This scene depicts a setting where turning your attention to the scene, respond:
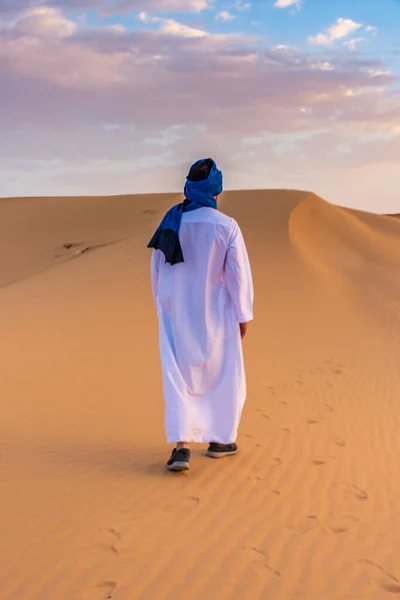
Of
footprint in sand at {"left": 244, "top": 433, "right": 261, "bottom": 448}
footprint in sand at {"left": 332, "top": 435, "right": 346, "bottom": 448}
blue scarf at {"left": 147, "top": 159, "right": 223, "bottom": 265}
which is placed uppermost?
blue scarf at {"left": 147, "top": 159, "right": 223, "bottom": 265}

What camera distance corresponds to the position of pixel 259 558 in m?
3.86

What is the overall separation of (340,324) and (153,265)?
304 inches

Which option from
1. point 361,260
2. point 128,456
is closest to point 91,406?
point 128,456

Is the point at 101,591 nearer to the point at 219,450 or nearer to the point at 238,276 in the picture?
the point at 219,450

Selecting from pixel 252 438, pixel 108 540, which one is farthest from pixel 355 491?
pixel 108 540

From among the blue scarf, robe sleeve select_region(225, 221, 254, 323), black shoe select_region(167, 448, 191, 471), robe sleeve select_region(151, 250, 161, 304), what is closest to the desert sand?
black shoe select_region(167, 448, 191, 471)

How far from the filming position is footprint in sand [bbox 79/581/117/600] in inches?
134

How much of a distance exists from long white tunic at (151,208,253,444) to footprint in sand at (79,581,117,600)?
A: 1.75 metres

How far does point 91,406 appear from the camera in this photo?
7.64 m

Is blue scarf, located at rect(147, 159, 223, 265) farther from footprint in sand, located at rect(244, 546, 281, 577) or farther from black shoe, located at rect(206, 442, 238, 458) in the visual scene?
footprint in sand, located at rect(244, 546, 281, 577)

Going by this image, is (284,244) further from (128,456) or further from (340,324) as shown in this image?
(128,456)

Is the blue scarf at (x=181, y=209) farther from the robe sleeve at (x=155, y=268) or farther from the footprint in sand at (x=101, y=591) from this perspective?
the footprint in sand at (x=101, y=591)

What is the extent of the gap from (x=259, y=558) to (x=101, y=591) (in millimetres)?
880

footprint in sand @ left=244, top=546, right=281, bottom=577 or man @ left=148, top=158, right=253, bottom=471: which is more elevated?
man @ left=148, top=158, right=253, bottom=471
